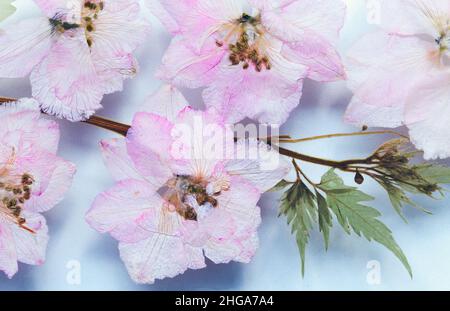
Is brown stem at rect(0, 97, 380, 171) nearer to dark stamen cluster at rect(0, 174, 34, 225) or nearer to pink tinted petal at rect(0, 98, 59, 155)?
pink tinted petal at rect(0, 98, 59, 155)

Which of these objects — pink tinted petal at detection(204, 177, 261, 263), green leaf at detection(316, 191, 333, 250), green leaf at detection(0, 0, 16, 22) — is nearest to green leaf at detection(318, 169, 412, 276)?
green leaf at detection(316, 191, 333, 250)

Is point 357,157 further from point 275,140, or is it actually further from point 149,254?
point 149,254

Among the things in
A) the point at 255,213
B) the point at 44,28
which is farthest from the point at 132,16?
the point at 255,213

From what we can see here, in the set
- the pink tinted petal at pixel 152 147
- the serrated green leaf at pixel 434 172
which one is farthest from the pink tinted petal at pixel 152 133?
the serrated green leaf at pixel 434 172

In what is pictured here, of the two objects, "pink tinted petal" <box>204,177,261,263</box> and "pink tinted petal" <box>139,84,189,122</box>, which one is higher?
"pink tinted petal" <box>139,84,189,122</box>

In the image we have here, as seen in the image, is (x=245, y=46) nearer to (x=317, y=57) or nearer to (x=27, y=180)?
(x=317, y=57)

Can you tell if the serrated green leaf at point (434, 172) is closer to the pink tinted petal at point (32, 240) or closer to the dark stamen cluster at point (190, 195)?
the dark stamen cluster at point (190, 195)
